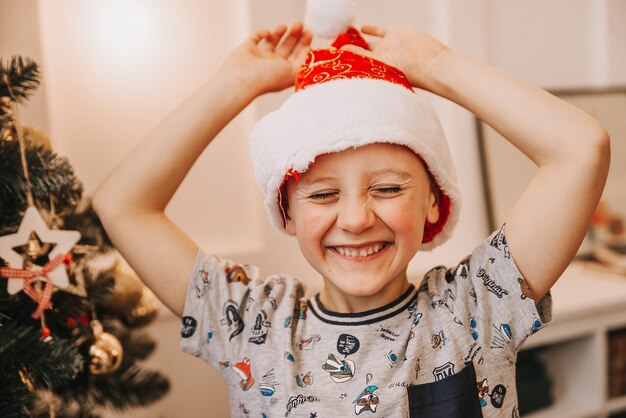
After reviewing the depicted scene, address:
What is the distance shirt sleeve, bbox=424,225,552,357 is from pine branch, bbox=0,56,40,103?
68 cm

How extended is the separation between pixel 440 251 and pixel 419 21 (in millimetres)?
792

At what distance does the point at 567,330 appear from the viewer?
1681mm

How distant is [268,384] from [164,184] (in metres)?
0.35

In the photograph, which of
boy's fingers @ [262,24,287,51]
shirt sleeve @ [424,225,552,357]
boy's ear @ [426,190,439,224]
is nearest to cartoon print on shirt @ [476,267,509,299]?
shirt sleeve @ [424,225,552,357]

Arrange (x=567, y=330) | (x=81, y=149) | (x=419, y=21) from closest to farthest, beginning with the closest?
1. (x=81, y=149)
2. (x=567, y=330)
3. (x=419, y=21)

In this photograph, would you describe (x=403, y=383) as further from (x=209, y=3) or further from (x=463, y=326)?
(x=209, y=3)

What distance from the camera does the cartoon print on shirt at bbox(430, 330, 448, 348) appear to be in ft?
2.57

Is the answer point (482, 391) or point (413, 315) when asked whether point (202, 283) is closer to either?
point (413, 315)

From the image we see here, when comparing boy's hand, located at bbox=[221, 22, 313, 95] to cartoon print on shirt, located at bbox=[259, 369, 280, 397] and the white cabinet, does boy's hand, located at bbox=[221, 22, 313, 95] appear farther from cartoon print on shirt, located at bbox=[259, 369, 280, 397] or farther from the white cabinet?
the white cabinet

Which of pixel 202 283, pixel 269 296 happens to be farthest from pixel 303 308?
pixel 202 283

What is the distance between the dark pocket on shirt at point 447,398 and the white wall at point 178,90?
87 centimetres

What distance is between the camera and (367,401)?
74 centimetres

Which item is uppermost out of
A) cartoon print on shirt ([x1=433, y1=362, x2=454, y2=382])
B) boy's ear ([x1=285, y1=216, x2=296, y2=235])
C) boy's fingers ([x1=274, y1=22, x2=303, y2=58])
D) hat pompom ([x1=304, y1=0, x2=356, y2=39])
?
hat pompom ([x1=304, y1=0, x2=356, y2=39])

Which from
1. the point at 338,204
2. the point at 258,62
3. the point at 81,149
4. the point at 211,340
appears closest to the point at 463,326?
the point at 338,204
